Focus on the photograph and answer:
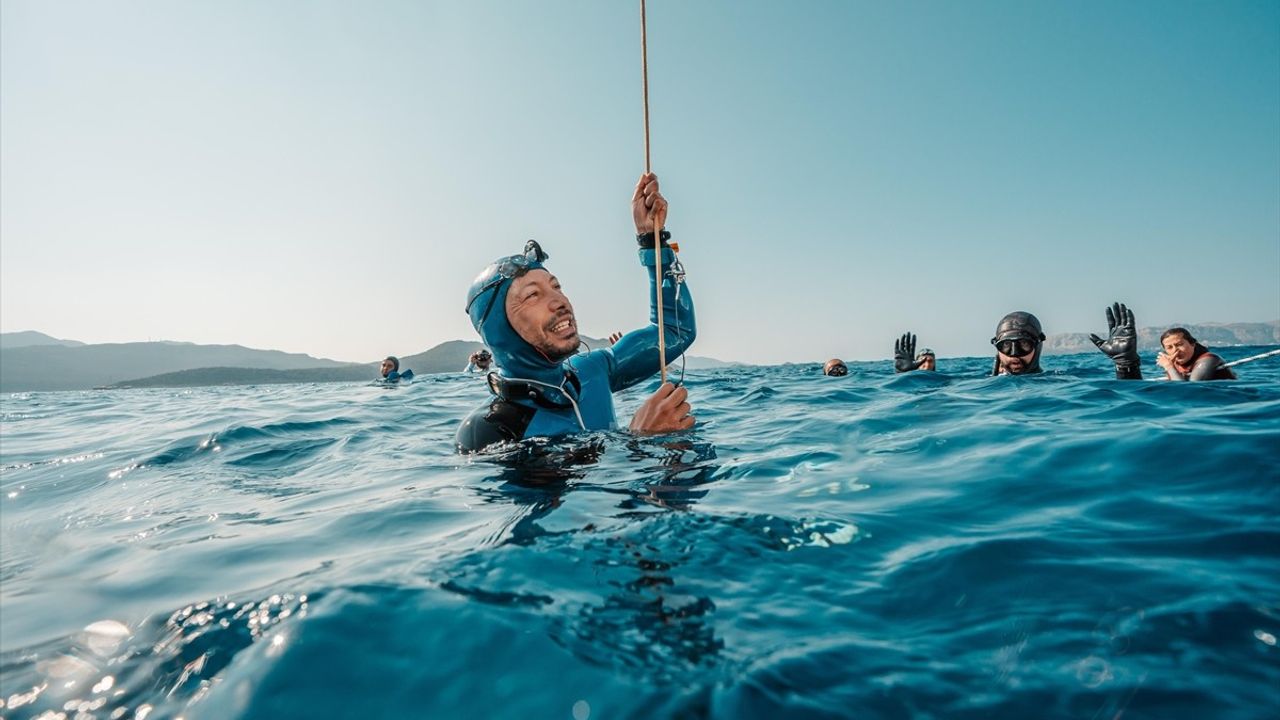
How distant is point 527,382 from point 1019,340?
833cm

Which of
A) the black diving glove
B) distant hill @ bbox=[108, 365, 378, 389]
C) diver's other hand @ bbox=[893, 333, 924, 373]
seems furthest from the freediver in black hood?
distant hill @ bbox=[108, 365, 378, 389]

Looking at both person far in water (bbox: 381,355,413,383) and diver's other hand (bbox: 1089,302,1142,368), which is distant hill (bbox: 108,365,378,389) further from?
diver's other hand (bbox: 1089,302,1142,368)

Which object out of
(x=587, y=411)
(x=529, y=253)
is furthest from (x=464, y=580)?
(x=529, y=253)

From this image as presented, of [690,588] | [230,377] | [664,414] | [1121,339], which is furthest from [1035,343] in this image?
[230,377]

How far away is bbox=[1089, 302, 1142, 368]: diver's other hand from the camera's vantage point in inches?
313

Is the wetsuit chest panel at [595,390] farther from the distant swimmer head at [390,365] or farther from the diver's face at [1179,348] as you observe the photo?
the distant swimmer head at [390,365]

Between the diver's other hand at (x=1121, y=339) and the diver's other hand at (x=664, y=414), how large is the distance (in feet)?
23.1

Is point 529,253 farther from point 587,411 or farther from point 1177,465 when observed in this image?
point 1177,465

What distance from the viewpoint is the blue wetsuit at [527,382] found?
177 inches

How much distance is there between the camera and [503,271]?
452 centimetres

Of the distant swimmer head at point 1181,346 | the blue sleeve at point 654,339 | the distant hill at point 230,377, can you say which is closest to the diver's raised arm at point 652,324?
the blue sleeve at point 654,339

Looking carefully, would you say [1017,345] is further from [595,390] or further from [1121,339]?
[595,390]

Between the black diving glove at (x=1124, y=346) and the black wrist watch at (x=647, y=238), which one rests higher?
the black wrist watch at (x=647, y=238)

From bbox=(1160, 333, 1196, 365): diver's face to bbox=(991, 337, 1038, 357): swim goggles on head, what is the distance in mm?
1611
